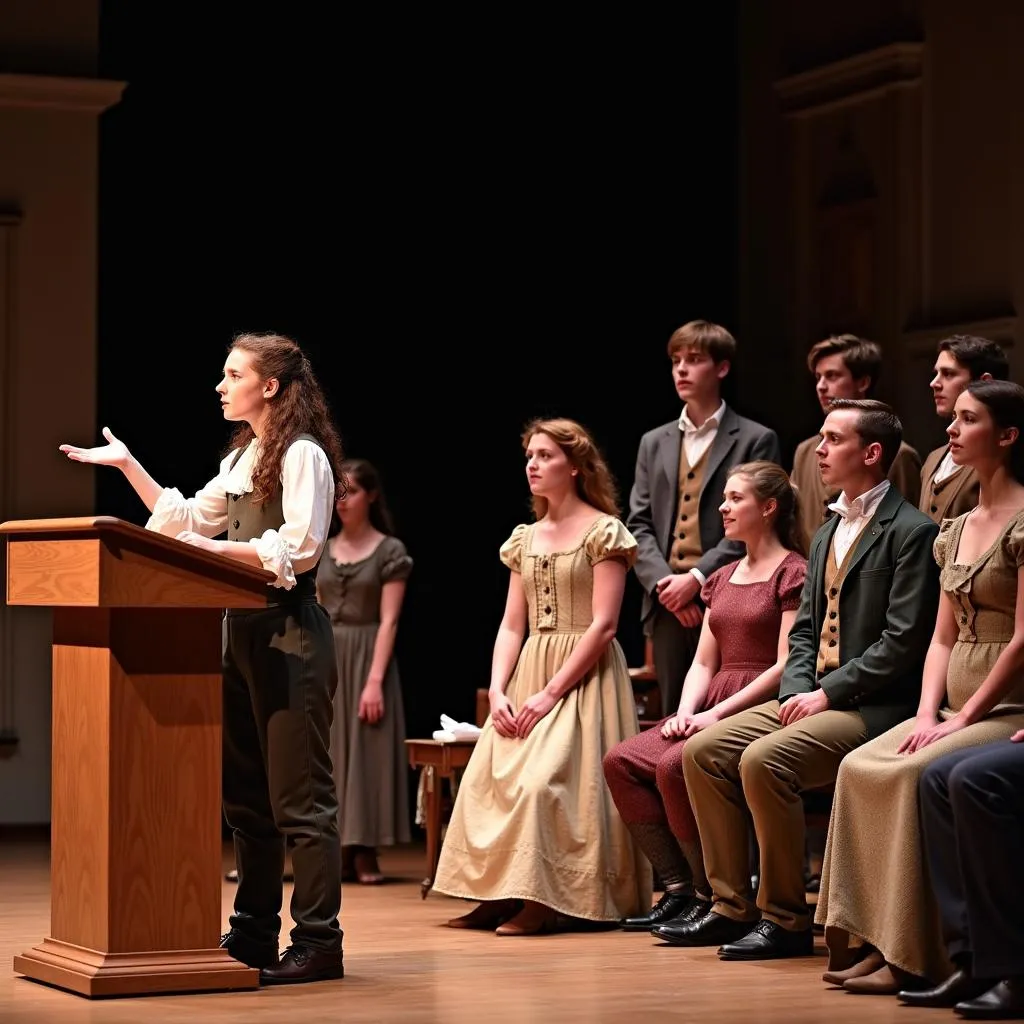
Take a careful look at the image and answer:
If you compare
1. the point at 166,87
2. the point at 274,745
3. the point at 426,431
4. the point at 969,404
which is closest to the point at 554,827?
the point at 274,745

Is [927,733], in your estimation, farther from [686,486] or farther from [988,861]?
[686,486]

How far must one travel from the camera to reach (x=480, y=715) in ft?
21.9

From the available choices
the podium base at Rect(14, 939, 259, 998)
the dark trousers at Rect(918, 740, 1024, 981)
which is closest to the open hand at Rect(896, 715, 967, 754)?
the dark trousers at Rect(918, 740, 1024, 981)

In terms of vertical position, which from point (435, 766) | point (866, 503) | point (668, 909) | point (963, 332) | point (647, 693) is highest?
point (963, 332)

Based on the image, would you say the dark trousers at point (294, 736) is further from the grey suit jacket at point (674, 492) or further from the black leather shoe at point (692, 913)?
the grey suit jacket at point (674, 492)

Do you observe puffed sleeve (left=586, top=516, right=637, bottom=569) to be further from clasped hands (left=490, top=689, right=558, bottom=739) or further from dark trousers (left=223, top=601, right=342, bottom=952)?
dark trousers (left=223, top=601, right=342, bottom=952)

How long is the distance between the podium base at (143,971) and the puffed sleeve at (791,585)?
1.87 metres

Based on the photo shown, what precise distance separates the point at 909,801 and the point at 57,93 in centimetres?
502

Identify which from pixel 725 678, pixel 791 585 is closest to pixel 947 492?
pixel 791 585

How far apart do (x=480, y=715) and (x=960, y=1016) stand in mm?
2703

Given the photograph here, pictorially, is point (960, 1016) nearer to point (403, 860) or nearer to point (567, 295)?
point (403, 860)

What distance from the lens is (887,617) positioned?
5.02m

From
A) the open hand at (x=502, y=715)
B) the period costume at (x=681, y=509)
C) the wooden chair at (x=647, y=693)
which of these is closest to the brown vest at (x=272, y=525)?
the open hand at (x=502, y=715)

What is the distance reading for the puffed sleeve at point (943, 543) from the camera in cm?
479
